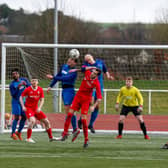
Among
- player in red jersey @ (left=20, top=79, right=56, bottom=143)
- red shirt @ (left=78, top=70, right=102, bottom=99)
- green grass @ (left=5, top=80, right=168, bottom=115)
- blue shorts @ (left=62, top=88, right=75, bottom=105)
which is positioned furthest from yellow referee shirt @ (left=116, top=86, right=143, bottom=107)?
green grass @ (left=5, top=80, right=168, bottom=115)

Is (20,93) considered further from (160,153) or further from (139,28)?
(139,28)

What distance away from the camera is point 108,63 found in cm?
2302

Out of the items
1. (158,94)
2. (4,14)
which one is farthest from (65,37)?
(4,14)

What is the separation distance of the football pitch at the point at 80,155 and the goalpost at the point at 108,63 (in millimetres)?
4313

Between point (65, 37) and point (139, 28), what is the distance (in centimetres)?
3205

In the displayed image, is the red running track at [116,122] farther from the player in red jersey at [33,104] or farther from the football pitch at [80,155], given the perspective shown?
the football pitch at [80,155]

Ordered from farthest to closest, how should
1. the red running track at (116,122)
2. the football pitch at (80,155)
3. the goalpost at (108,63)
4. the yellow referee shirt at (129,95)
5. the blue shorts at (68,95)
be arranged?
the red running track at (116,122)
the goalpost at (108,63)
the yellow referee shirt at (129,95)
the blue shorts at (68,95)
the football pitch at (80,155)

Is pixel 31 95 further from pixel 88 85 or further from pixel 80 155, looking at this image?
pixel 80 155

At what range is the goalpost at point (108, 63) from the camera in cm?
1836

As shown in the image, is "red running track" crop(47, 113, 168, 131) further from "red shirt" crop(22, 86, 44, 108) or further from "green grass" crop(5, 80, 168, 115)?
"red shirt" crop(22, 86, 44, 108)

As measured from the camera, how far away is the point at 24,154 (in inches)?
472

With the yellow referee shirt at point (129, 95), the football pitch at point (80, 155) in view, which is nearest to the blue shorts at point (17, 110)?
the football pitch at point (80, 155)

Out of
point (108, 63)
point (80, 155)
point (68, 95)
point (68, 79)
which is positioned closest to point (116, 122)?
point (108, 63)

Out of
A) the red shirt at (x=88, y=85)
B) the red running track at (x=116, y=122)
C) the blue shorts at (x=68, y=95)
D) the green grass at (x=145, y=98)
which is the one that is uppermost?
the red shirt at (x=88, y=85)
